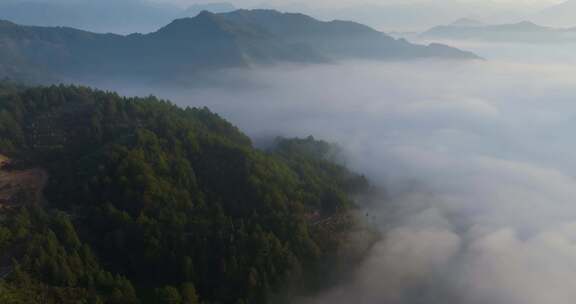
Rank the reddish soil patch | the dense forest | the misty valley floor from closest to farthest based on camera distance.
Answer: the dense forest < the reddish soil patch < the misty valley floor

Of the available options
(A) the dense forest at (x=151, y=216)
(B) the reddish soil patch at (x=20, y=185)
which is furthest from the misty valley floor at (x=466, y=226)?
(B) the reddish soil patch at (x=20, y=185)

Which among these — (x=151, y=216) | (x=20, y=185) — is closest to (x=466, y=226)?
(x=151, y=216)

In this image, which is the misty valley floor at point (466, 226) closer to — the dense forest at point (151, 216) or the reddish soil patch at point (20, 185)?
the dense forest at point (151, 216)

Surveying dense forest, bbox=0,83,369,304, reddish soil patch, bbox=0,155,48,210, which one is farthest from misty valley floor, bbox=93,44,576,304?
reddish soil patch, bbox=0,155,48,210

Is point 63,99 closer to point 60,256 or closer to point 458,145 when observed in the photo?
point 60,256

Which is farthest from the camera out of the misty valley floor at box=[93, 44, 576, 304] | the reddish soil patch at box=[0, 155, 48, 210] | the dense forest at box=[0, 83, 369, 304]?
the misty valley floor at box=[93, 44, 576, 304]

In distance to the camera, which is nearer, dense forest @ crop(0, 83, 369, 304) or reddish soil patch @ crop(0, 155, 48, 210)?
dense forest @ crop(0, 83, 369, 304)

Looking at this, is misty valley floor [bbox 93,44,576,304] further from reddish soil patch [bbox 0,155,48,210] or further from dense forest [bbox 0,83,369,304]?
reddish soil patch [bbox 0,155,48,210]

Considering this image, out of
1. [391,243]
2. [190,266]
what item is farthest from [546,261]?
[190,266]

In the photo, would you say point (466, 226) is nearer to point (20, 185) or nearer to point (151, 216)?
point (151, 216)
